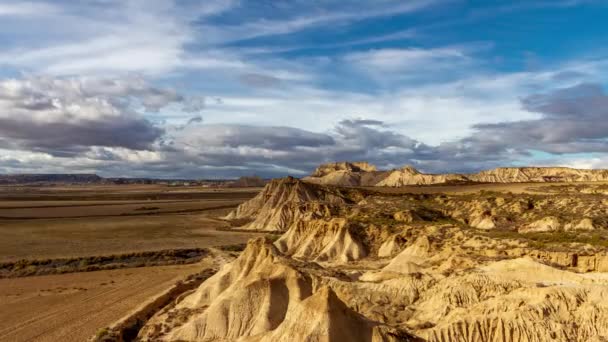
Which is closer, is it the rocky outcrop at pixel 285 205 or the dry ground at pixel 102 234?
the dry ground at pixel 102 234

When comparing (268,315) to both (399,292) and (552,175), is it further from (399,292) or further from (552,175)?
(552,175)

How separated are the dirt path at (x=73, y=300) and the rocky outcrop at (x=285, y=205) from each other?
104ft

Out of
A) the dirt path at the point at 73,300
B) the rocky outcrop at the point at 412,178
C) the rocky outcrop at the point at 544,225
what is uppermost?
the rocky outcrop at the point at 412,178

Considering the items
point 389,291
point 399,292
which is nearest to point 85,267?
point 389,291

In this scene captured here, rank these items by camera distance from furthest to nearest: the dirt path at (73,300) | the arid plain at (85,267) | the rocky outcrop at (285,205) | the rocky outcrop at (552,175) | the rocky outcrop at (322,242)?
the rocky outcrop at (552,175), the rocky outcrop at (285,205), the rocky outcrop at (322,242), the arid plain at (85,267), the dirt path at (73,300)

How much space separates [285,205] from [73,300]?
51.6 metres

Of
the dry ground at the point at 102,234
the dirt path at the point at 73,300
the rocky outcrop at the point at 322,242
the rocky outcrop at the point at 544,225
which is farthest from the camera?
the dry ground at the point at 102,234

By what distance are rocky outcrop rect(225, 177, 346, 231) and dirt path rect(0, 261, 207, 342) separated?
104 ft

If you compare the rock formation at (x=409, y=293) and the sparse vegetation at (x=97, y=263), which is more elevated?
the rock formation at (x=409, y=293)

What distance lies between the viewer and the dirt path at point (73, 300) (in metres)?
27.9

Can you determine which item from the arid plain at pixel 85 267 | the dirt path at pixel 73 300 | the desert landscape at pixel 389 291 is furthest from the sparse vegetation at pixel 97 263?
the desert landscape at pixel 389 291

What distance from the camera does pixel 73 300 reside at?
1353 inches

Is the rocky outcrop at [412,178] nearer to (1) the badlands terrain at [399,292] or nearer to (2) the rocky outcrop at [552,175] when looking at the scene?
(2) the rocky outcrop at [552,175]

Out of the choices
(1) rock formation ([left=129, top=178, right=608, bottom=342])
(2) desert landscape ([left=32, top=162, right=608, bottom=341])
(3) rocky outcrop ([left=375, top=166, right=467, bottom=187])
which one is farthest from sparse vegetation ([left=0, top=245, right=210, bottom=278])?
(3) rocky outcrop ([left=375, top=166, right=467, bottom=187])
